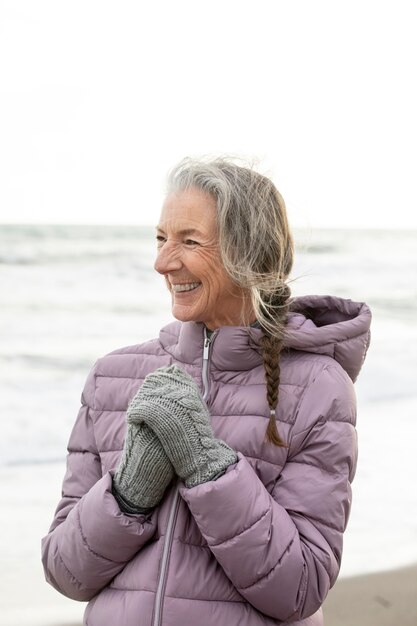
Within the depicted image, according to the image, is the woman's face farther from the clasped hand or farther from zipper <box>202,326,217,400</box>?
the clasped hand

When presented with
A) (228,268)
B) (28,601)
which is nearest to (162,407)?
(228,268)

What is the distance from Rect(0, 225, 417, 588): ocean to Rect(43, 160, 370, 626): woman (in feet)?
0.61

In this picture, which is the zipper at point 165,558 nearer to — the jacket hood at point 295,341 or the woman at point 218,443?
the woman at point 218,443

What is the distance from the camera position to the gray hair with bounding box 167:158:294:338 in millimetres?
2037

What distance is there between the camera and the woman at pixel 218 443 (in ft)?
6.09

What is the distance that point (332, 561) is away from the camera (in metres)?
1.93

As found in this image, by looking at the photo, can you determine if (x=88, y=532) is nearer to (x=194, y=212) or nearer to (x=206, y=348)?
(x=206, y=348)

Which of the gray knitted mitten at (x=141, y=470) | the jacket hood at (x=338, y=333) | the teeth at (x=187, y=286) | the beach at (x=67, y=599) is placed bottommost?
the beach at (x=67, y=599)

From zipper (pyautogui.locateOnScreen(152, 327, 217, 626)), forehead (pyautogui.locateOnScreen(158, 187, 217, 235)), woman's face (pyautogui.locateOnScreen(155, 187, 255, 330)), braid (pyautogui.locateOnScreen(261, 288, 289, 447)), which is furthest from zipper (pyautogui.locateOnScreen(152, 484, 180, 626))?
forehead (pyautogui.locateOnScreen(158, 187, 217, 235))

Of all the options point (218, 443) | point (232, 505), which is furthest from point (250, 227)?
point (232, 505)

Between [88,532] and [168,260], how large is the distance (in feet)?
1.99

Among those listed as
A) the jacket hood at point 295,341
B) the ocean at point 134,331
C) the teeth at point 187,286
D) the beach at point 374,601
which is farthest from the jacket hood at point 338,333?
the beach at point 374,601

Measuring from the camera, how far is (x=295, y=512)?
193 cm

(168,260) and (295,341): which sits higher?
(168,260)
